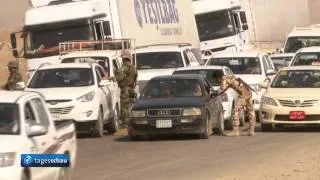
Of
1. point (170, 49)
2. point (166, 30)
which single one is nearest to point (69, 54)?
point (170, 49)

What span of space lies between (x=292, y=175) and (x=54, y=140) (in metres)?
4.13

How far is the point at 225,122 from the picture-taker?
24641 millimetres

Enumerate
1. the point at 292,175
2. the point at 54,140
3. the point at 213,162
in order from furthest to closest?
the point at 213,162
the point at 292,175
the point at 54,140

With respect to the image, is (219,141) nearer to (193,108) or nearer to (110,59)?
(193,108)

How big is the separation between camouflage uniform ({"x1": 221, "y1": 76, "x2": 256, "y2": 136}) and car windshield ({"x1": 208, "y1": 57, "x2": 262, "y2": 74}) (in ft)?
18.2

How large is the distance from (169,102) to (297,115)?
3.40m

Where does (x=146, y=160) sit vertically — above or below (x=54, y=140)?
below

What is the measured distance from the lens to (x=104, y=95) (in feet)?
76.2

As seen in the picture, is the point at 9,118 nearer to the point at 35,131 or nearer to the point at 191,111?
the point at 35,131

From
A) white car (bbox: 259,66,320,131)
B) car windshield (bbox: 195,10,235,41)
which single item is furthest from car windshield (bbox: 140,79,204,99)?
car windshield (bbox: 195,10,235,41)

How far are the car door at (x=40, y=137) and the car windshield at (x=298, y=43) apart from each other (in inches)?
1085

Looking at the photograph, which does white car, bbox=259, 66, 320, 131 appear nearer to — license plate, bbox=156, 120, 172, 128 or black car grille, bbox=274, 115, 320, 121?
black car grille, bbox=274, 115, 320, 121

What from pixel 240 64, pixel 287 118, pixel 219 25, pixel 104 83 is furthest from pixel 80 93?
pixel 219 25

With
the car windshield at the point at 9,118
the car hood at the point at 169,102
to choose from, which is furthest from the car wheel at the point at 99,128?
the car windshield at the point at 9,118
